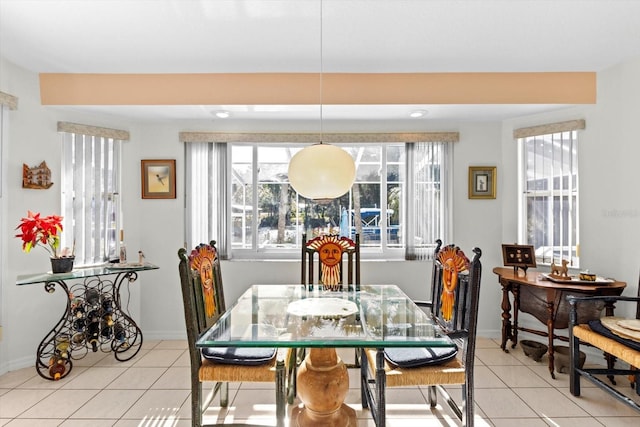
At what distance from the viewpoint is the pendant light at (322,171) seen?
6.25 ft

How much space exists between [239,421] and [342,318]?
1000 mm

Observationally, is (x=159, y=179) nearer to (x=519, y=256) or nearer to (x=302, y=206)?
(x=302, y=206)

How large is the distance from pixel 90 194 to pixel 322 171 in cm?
271

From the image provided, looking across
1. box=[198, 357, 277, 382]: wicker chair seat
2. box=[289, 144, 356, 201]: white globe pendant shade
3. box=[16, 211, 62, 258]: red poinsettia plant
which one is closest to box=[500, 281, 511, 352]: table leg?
box=[289, 144, 356, 201]: white globe pendant shade

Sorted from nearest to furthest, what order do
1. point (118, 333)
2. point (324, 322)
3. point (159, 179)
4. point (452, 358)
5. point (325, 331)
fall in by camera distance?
1. point (325, 331)
2. point (324, 322)
3. point (452, 358)
4. point (118, 333)
5. point (159, 179)

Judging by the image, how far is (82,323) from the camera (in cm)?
308

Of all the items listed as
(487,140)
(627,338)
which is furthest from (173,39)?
(627,338)

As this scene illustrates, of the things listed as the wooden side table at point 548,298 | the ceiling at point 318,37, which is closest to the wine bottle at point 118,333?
the ceiling at point 318,37

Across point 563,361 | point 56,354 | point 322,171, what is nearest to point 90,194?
point 56,354

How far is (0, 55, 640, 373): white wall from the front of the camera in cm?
298

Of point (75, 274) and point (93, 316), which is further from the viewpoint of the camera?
point (93, 316)

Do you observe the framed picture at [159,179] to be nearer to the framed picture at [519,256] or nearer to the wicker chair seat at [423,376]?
the wicker chair seat at [423,376]

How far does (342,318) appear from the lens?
194cm

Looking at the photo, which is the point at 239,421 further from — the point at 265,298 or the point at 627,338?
the point at 627,338
